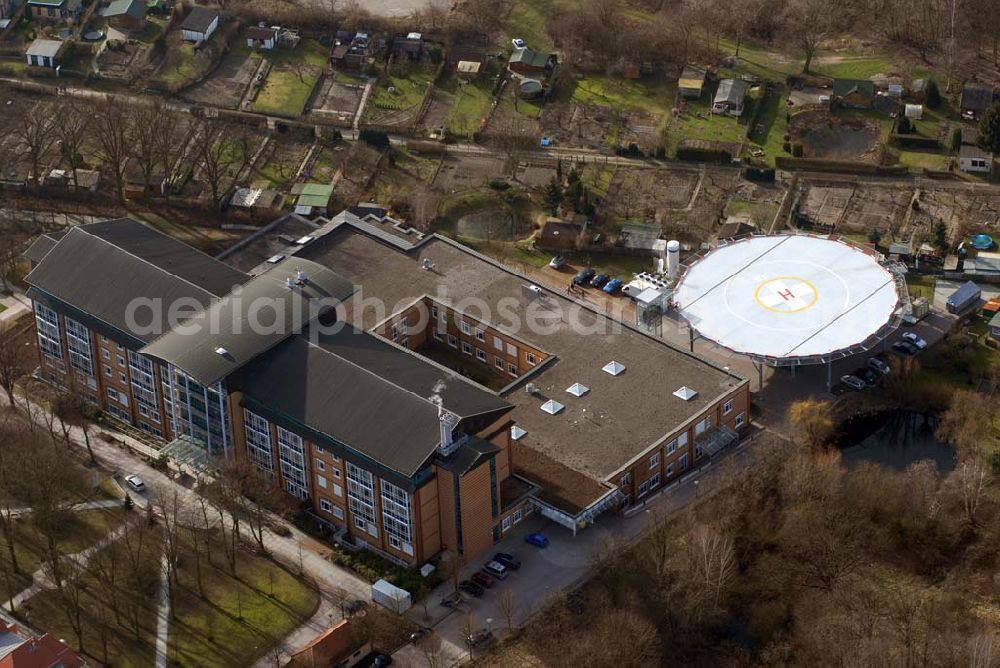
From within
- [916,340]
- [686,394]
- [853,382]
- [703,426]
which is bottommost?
[853,382]

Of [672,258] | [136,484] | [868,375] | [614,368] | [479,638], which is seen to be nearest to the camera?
[479,638]

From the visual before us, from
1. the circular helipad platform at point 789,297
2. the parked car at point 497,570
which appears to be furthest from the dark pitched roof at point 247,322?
the circular helipad platform at point 789,297

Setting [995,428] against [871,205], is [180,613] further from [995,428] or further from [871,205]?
[871,205]

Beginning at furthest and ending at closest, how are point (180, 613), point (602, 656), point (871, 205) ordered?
point (871, 205)
point (180, 613)
point (602, 656)

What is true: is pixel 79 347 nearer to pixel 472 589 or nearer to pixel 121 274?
pixel 121 274

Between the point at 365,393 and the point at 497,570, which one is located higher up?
Result: the point at 365,393

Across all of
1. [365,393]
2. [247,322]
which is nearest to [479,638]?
[365,393]

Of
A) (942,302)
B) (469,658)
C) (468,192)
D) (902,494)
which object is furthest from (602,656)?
(468,192)

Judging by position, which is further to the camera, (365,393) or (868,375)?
(868,375)
